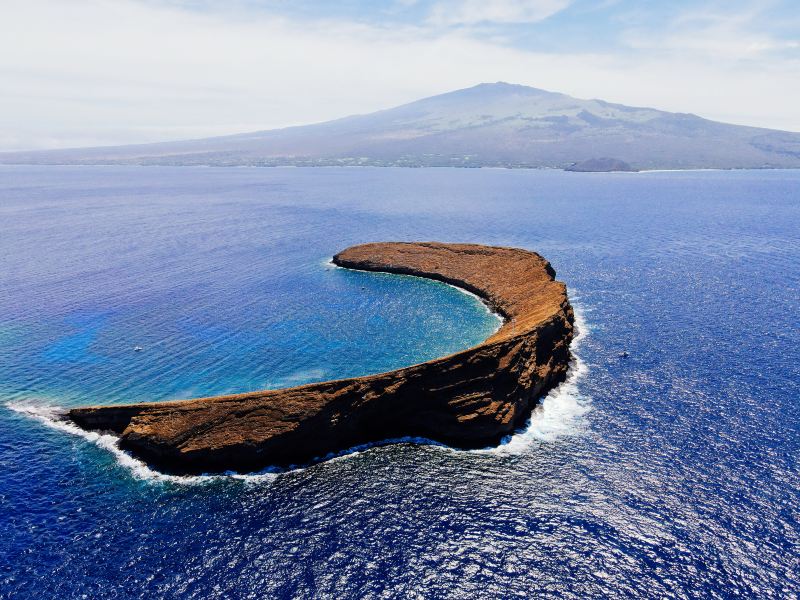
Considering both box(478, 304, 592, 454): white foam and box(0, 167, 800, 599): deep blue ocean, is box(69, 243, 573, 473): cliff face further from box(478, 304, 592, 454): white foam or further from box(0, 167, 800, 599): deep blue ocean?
box(0, 167, 800, 599): deep blue ocean

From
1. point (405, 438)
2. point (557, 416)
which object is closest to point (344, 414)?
point (405, 438)

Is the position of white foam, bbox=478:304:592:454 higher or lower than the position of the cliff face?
lower

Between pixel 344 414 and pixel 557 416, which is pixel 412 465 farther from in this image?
pixel 557 416

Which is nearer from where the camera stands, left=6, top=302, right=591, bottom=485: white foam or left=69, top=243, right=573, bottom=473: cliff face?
left=6, top=302, right=591, bottom=485: white foam

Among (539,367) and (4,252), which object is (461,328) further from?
(4,252)

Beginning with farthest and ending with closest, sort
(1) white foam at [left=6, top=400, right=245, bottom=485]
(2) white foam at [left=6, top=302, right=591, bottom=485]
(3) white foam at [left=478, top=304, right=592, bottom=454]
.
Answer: (3) white foam at [left=478, top=304, right=592, bottom=454] < (2) white foam at [left=6, top=302, right=591, bottom=485] < (1) white foam at [left=6, top=400, right=245, bottom=485]

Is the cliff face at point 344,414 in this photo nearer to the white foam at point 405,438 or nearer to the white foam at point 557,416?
the white foam at point 405,438

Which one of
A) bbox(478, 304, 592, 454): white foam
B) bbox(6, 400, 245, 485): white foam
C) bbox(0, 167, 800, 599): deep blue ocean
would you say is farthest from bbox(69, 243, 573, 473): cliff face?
bbox(0, 167, 800, 599): deep blue ocean

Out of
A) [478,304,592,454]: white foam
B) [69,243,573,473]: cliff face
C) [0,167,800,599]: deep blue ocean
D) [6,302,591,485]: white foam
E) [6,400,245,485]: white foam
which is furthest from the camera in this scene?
[478,304,592,454]: white foam

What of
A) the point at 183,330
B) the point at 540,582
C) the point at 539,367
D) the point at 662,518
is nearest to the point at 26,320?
the point at 183,330
